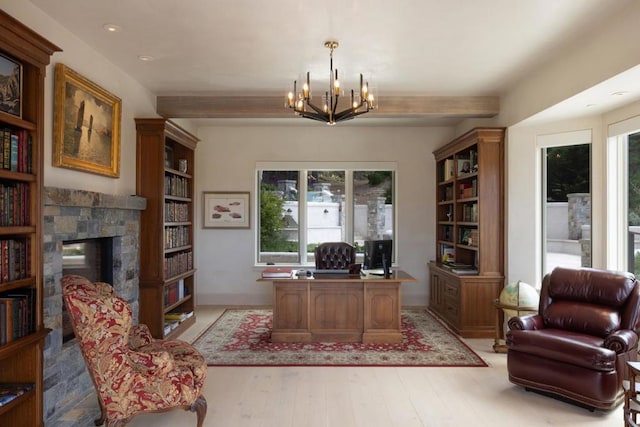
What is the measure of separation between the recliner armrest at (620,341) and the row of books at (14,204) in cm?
Answer: 411

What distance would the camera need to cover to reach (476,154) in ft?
17.9

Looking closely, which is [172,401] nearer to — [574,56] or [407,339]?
[407,339]

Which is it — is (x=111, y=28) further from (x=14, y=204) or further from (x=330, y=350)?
(x=330, y=350)

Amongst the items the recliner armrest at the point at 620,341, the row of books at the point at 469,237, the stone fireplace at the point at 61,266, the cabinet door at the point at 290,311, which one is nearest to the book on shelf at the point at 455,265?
the row of books at the point at 469,237

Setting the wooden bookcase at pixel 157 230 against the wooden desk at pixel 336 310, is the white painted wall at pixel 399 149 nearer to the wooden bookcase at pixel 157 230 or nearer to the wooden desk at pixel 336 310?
the wooden bookcase at pixel 157 230

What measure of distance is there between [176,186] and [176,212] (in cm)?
34

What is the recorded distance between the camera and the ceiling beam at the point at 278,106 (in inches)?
205

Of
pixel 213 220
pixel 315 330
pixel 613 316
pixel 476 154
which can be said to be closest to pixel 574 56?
pixel 476 154

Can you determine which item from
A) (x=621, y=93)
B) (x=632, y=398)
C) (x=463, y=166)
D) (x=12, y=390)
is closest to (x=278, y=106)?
(x=463, y=166)

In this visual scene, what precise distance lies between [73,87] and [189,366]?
2.44m

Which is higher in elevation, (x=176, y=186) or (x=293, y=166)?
(x=293, y=166)

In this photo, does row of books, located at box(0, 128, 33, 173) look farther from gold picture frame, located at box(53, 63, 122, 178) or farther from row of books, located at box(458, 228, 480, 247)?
row of books, located at box(458, 228, 480, 247)

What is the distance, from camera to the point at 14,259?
2527mm

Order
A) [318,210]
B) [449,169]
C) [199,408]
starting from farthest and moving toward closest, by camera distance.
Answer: [318,210] < [449,169] < [199,408]
